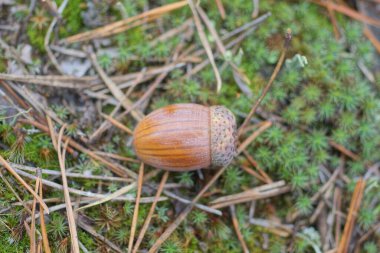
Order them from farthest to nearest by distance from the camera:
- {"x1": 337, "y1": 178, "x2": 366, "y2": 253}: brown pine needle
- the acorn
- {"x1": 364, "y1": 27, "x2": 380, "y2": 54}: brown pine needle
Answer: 1. {"x1": 364, "y1": 27, "x2": 380, "y2": 54}: brown pine needle
2. {"x1": 337, "y1": 178, "x2": 366, "y2": 253}: brown pine needle
3. the acorn

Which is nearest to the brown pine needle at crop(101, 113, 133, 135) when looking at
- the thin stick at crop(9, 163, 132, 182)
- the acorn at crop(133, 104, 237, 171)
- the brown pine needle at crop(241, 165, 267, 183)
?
the acorn at crop(133, 104, 237, 171)

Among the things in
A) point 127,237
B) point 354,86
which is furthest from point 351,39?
point 127,237

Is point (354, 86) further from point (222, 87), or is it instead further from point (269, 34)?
point (222, 87)

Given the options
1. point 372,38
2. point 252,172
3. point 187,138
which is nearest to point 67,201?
point 187,138

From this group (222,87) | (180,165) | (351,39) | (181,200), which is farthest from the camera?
(351,39)

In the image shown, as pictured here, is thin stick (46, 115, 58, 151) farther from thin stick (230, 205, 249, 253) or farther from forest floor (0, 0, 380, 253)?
thin stick (230, 205, 249, 253)

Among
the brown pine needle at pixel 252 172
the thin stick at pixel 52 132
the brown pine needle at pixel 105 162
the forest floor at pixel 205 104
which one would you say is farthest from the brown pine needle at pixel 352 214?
the thin stick at pixel 52 132
